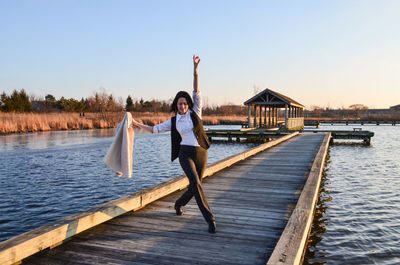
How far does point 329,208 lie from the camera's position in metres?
7.91

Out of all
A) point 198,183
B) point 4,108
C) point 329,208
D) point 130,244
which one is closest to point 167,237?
point 130,244

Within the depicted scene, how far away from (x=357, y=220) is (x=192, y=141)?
16.9 feet

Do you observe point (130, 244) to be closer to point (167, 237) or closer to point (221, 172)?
point (167, 237)

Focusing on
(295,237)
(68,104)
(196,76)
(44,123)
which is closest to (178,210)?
(295,237)

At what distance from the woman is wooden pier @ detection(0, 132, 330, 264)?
1.62ft

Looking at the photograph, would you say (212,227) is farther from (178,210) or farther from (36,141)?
(36,141)

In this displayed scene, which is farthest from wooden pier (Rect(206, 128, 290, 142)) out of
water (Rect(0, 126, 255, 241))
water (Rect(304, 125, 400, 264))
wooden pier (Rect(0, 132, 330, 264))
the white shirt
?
the white shirt

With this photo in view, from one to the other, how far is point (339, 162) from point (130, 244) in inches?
578

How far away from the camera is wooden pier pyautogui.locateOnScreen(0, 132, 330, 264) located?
3.29 metres

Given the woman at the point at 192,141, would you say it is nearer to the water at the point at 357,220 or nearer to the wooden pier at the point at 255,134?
the water at the point at 357,220

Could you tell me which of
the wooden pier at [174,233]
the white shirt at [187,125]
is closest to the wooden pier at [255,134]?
the wooden pier at [174,233]

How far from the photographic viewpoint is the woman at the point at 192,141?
4.02 metres

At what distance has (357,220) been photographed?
7055mm

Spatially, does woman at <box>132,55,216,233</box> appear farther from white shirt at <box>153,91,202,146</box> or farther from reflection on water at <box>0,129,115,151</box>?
reflection on water at <box>0,129,115,151</box>
